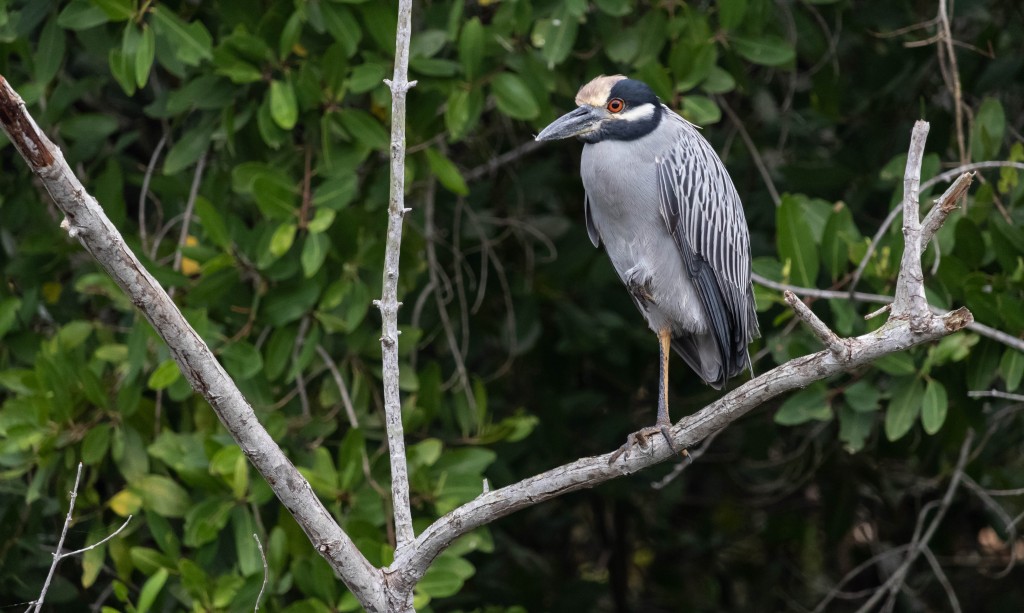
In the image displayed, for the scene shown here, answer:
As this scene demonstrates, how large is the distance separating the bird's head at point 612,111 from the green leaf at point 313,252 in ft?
2.56

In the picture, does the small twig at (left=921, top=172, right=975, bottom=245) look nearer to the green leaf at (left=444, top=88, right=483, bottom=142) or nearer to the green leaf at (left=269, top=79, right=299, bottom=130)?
the green leaf at (left=444, top=88, right=483, bottom=142)

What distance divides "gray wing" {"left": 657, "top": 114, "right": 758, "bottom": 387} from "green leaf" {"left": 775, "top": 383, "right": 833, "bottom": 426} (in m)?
0.23

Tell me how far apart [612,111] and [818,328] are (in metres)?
1.29

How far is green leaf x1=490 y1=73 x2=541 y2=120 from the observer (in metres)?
3.47

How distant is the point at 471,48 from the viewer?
3.48 m

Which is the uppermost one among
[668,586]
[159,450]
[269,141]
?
[269,141]

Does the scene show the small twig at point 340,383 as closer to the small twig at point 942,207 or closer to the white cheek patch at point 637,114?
the white cheek patch at point 637,114

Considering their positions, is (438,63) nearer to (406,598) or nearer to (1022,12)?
(406,598)

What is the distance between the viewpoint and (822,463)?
4996mm

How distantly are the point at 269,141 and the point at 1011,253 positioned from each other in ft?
7.26

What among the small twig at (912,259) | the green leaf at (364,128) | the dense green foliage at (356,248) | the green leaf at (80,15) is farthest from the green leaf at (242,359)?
the small twig at (912,259)

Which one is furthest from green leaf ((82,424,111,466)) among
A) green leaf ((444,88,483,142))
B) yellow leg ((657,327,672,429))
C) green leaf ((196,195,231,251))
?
yellow leg ((657,327,672,429))

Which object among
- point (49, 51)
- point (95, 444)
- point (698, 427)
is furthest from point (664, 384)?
point (49, 51)

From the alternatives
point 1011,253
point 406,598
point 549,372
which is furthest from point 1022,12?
point 406,598
